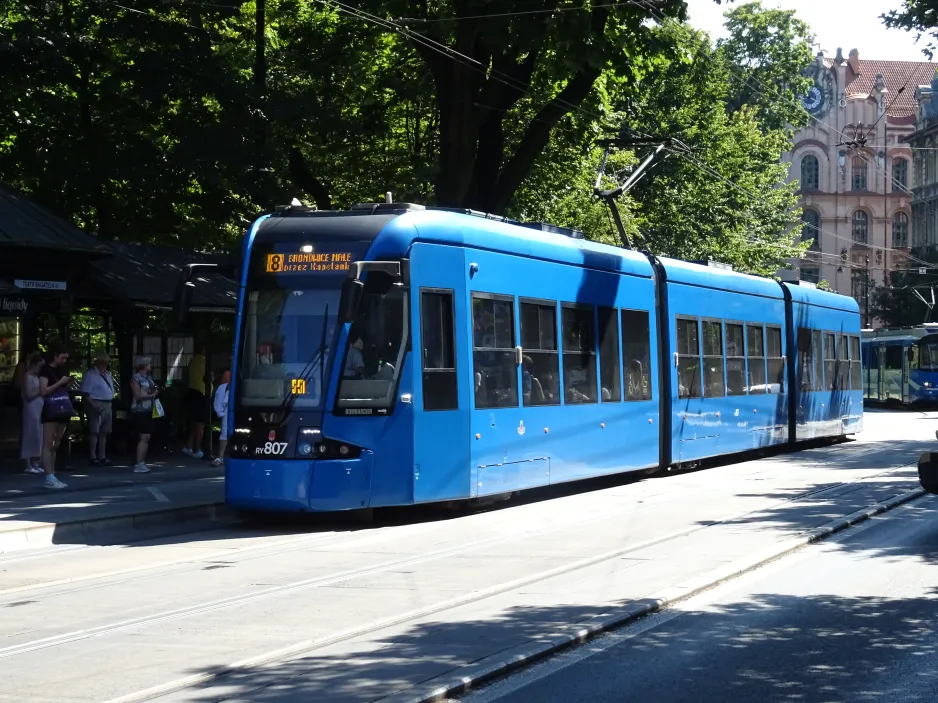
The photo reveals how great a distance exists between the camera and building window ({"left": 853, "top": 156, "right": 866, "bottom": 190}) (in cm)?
9238

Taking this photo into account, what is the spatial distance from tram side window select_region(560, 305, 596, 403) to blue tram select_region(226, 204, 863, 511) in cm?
3

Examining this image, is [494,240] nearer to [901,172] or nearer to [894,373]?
[894,373]

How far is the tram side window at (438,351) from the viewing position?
47.8 feet

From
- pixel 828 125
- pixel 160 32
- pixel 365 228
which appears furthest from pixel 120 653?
pixel 828 125

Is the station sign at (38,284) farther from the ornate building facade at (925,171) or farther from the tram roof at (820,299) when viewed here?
the ornate building facade at (925,171)

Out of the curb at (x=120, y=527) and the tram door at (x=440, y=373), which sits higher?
the tram door at (x=440, y=373)

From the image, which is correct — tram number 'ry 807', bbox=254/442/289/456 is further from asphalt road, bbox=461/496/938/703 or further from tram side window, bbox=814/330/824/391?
tram side window, bbox=814/330/824/391

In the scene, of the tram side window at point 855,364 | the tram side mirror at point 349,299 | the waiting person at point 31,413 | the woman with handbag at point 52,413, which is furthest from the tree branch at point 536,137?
the tram side mirror at point 349,299

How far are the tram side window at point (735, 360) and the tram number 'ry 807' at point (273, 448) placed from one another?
441 inches

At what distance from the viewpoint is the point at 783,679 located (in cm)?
720

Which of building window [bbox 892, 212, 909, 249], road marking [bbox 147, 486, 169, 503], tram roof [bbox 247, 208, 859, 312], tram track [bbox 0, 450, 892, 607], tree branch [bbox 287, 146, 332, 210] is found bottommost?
tram track [bbox 0, 450, 892, 607]

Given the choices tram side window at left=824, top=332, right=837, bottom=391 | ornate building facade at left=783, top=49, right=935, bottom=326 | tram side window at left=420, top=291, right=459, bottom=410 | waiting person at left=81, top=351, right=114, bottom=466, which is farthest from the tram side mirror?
ornate building facade at left=783, top=49, right=935, bottom=326

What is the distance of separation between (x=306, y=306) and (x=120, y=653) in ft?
22.0

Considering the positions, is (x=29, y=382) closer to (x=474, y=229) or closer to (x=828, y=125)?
(x=474, y=229)
